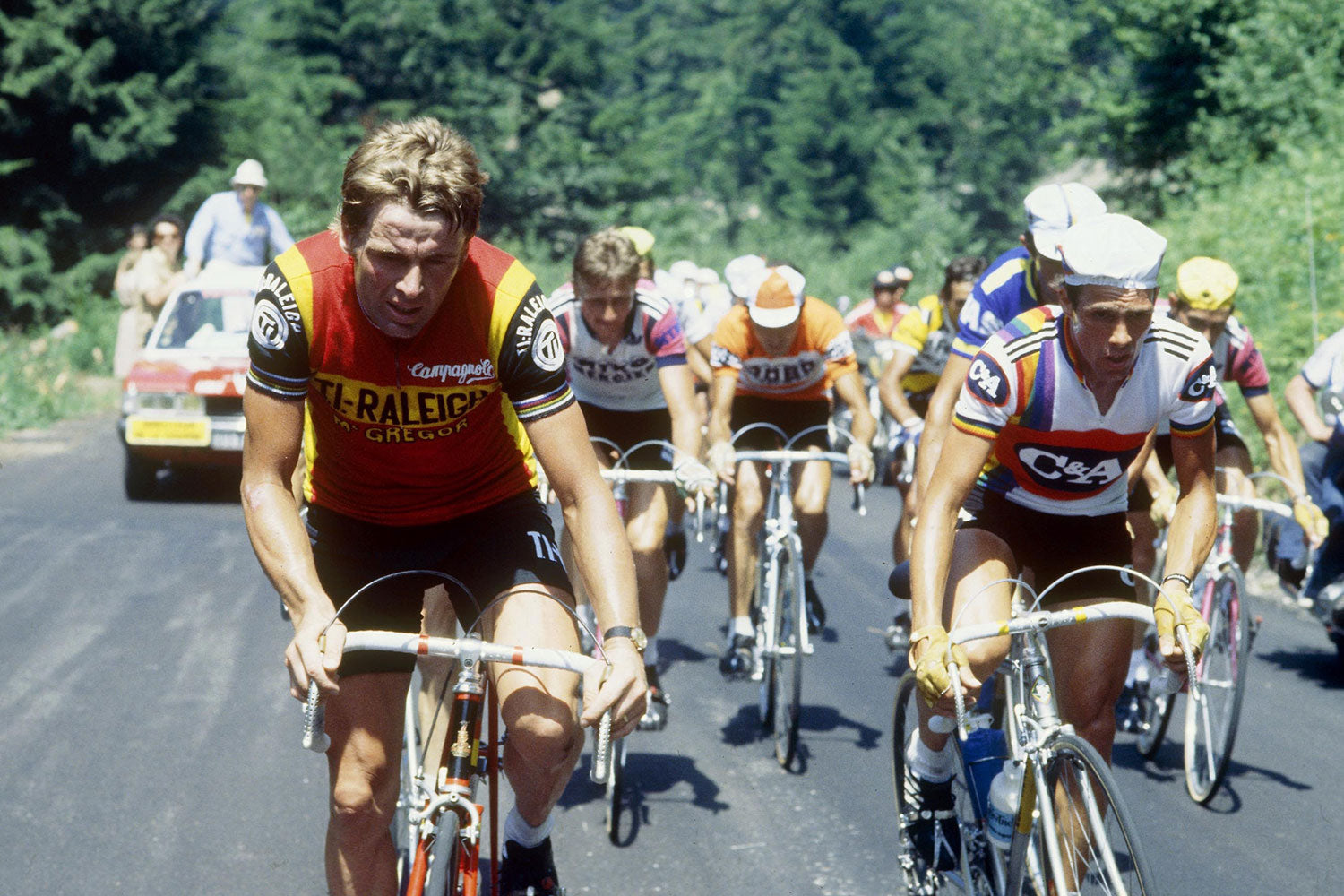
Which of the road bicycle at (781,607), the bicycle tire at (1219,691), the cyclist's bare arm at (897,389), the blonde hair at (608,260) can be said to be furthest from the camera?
the cyclist's bare arm at (897,389)

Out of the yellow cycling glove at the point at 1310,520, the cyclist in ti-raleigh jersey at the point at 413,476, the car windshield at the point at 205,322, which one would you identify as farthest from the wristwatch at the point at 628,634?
the car windshield at the point at 205,322

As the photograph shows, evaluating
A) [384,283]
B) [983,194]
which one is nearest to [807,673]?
[384,283]

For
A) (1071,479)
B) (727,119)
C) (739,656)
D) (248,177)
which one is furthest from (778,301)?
(727,119)

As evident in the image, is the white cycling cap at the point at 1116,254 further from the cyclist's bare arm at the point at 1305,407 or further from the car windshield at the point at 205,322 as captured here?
the car windshield at the point at 205,322

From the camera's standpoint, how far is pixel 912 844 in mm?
4656

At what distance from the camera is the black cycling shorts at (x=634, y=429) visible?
25.6 ft

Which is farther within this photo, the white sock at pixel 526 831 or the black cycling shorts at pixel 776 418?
the black cycling shorts at pixel 776 418

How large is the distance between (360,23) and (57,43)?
1801cm

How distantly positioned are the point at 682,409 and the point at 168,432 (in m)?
7.51

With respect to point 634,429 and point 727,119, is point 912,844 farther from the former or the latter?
point 727,119

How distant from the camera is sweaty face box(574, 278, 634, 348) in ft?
22.1

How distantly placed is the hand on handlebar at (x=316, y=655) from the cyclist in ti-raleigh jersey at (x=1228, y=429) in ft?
13.7

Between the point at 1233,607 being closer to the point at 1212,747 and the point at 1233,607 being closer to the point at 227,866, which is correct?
the point at 1212,747

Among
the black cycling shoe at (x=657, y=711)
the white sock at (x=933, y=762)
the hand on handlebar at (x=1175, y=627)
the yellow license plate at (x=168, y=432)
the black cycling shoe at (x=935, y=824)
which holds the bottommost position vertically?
the black cycling shoe at (x=657, y=711)
